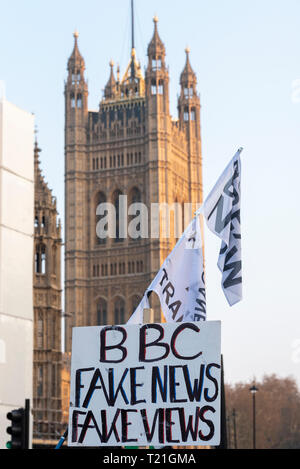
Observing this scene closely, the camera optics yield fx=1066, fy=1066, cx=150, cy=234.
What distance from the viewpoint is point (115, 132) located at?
90562 mm

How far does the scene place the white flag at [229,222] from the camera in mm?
9281

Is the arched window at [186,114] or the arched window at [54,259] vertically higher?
the arched window at [186,114]

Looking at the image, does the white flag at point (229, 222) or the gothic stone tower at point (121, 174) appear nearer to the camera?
the white flag at point (229, 222)

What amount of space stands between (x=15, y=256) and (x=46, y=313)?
32.4 m

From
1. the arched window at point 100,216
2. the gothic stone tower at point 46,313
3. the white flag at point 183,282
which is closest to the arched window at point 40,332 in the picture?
the gothic stone tower at point 46,313

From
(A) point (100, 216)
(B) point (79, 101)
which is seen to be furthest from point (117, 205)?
(B) point (79, 101)

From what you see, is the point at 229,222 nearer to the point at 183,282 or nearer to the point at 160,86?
the point at 183,282

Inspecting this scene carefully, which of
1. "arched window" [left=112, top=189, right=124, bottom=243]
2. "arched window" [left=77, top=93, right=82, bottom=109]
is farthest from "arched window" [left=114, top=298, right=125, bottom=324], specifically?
"arched window" [left=77, top=93, right=82, bottom=109]

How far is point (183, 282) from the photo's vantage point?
10.6 m

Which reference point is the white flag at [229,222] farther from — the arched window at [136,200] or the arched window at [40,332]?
the arched window at [136,200]

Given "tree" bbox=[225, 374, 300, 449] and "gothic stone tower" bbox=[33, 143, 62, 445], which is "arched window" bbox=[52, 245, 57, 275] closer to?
"gothic stone tower" bbox=[33, 143, 62, 445]

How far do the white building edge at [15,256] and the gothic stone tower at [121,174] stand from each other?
72.0m

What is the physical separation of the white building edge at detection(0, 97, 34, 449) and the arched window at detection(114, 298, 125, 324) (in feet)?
243

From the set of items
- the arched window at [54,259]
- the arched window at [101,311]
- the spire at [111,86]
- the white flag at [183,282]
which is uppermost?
the spire at [111,86]
